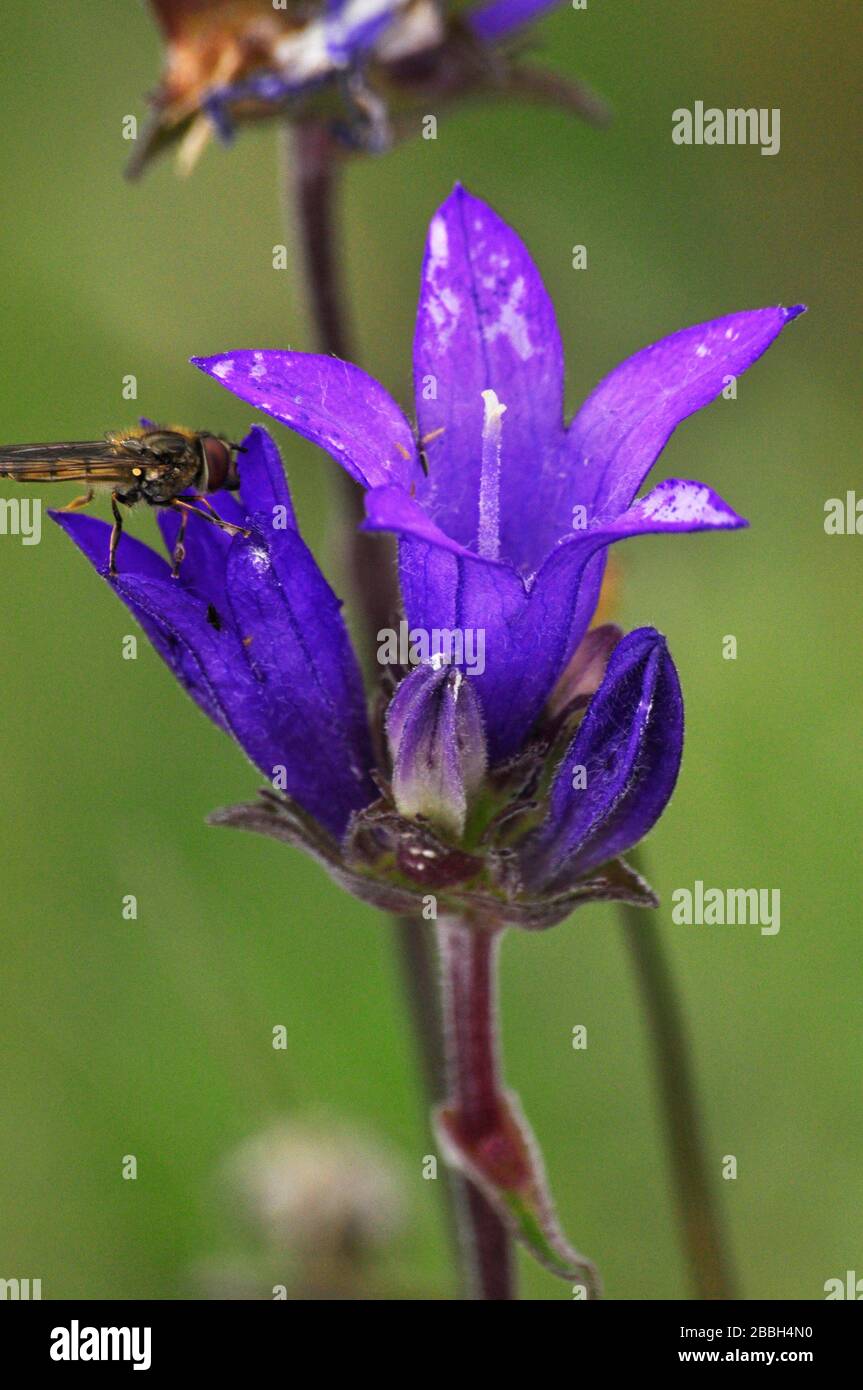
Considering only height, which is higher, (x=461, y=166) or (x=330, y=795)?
(x=461, y=166)

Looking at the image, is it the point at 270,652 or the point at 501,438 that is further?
the point at 501,438

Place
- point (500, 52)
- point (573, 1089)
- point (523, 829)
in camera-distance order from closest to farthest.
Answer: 1. point (523, 829)
2. point (500, 52)
3. point (573, 1089)

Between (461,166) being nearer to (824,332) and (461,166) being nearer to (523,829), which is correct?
(824,332)

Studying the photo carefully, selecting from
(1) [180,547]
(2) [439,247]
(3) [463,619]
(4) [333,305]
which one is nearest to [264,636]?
(1) [180,547]

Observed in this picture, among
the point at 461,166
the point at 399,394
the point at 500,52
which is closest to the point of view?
the point at 500,52

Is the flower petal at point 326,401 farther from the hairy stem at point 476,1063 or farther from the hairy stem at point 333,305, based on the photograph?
the hairy stem at point 333,305

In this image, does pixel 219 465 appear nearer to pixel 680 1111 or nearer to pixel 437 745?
pixel 437 745

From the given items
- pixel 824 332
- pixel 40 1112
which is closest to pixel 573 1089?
pixel 40 1112
